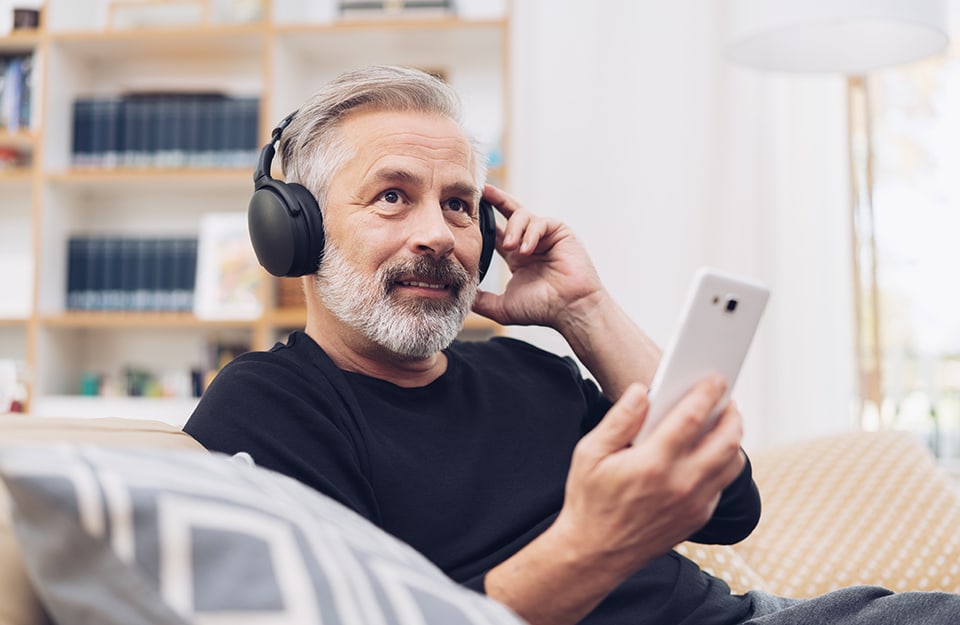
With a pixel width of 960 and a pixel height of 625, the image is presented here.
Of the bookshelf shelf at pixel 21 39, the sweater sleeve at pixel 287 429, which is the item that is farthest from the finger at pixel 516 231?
the bookshelf shelf at pixel 21 39

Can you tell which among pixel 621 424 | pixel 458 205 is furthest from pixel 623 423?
pixel 458 205

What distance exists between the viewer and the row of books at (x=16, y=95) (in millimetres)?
3285

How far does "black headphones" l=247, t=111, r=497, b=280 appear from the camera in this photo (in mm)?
1221

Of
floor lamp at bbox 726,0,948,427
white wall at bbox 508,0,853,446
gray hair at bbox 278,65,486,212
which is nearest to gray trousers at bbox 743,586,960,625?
gray hair at bbox 278,65,486,212

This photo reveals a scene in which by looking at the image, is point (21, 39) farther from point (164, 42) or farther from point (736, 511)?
point (736, 511)

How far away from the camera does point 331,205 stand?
4.19 ft

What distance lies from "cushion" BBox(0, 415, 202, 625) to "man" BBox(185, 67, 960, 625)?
126 mm

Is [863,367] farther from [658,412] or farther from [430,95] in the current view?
[658,412]

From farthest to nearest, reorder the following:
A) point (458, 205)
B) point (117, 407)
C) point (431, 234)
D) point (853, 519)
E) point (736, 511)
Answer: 1. point (117, 407)
2. point (853, 519)
3. point (458, 205)
4. point (431, 234)
5. point (736, 511)

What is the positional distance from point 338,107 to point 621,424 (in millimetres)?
690

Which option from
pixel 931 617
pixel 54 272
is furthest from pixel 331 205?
pixel 54 272

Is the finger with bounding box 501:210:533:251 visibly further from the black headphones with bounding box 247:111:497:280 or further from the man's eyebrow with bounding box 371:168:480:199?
the black headphones with bounding box 247:111:497:280

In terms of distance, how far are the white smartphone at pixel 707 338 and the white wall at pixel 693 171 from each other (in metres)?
2.28

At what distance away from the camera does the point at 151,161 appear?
3232 mm
